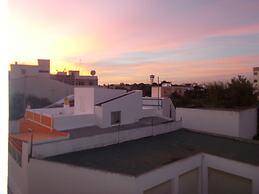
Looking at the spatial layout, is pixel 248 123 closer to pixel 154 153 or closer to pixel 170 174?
pixel 154 153

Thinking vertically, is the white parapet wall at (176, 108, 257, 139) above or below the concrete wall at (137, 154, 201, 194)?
above

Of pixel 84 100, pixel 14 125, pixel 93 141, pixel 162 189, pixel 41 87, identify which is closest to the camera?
pixel 162 189

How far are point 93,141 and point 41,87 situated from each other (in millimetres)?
13810

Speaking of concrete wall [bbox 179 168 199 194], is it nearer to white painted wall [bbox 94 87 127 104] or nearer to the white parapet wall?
the white parapet wall

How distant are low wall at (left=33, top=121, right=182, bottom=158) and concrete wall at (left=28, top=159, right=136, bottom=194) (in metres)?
0.60

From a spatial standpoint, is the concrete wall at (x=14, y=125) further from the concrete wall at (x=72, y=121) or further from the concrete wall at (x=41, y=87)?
the concrete wall at (x=72, y=121)

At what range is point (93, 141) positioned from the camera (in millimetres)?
11242

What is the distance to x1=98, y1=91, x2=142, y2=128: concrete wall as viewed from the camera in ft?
45.7

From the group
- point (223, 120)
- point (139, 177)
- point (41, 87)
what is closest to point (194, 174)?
point (139, 177)

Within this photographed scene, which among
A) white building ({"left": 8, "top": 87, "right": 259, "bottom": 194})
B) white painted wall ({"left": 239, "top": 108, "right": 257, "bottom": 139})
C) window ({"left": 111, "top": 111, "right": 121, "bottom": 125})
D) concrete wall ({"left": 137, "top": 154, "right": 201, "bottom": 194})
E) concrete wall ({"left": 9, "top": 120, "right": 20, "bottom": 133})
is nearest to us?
concrete wall ({"left": 137, "top": 154, "right": 201, "bottom": 194})

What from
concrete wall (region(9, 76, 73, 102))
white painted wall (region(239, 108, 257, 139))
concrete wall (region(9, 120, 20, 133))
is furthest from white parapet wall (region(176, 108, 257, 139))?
concrete wall (region(9, 76, 73, 102))

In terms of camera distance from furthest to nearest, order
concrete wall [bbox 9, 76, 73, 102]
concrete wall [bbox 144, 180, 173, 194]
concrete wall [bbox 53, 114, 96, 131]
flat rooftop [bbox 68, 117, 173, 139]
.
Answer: concrete wall [bbox 9, 76, 73, 102] < concrete wall [bbox 53, 114, 96, 131] < flat rooftop [bbox 68, 117, 173, 139] < concrete wall [bbox 144, 180, 173, 194]

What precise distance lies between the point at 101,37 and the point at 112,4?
5428 mm

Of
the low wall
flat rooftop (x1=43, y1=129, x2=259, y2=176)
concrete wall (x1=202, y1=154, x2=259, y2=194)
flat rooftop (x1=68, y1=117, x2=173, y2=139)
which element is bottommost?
concrete wall (x1=202, y1=154, x2=259, y2=194)
